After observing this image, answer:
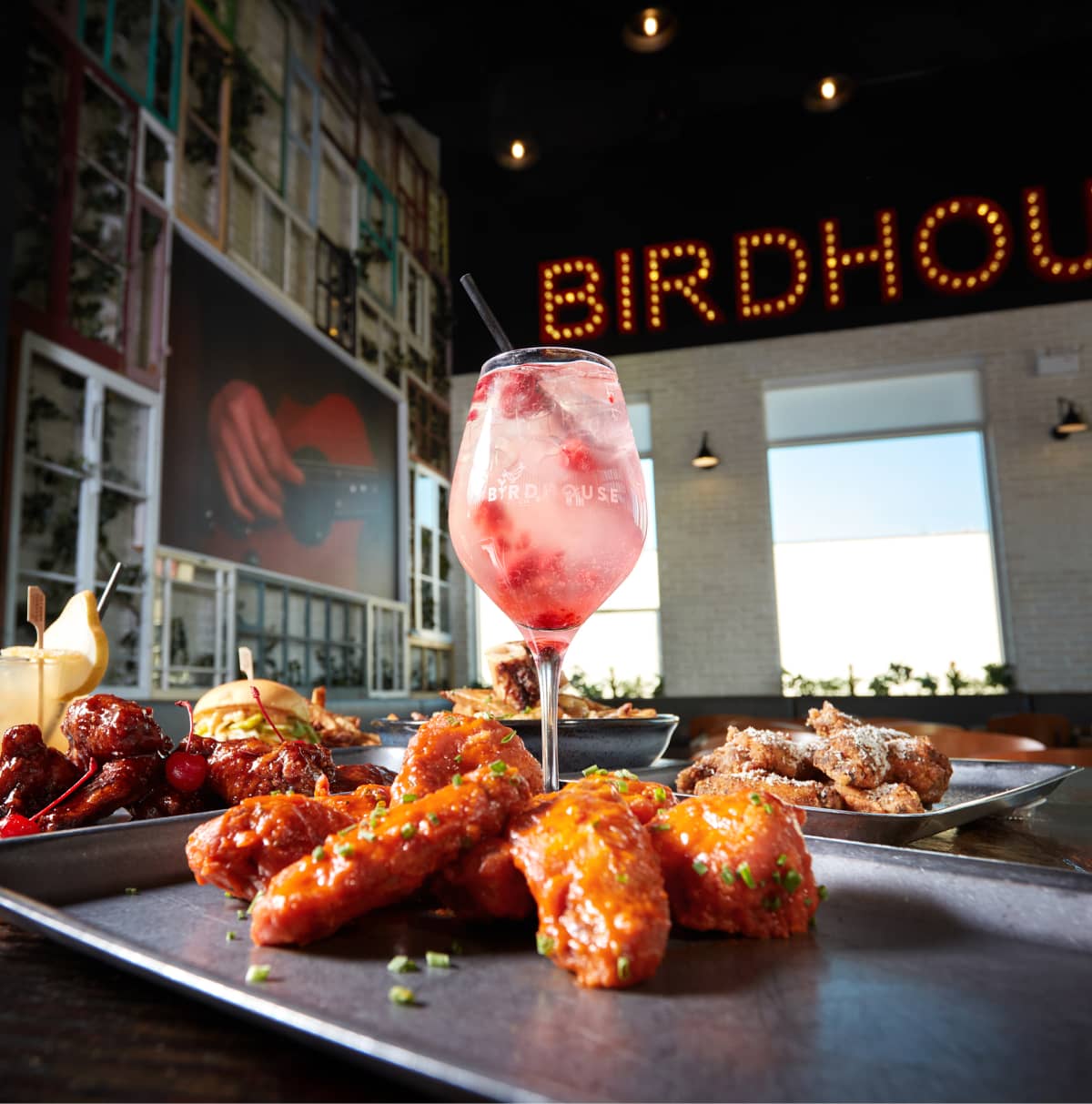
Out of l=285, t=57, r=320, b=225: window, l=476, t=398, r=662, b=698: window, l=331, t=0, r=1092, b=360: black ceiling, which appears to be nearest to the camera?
l=285, t=57, r=320, b=225: window

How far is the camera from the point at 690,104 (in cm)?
810

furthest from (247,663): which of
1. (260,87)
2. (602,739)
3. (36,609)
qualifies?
(260,87)

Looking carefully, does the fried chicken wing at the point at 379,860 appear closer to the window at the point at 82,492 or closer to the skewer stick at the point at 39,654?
the skewer stick at the point at 39,654

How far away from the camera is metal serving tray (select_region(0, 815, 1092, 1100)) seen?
30 cm

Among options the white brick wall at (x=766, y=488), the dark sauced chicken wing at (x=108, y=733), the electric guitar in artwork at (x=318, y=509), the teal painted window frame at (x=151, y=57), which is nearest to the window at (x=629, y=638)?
the white brick wall at (x=766, y=488)

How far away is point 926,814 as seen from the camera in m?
0.69

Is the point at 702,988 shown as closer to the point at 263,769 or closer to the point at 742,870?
the point at 742,870

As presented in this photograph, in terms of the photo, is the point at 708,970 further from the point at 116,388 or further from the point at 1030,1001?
the point at 116,388

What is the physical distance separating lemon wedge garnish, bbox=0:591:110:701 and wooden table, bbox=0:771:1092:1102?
64 centimetres

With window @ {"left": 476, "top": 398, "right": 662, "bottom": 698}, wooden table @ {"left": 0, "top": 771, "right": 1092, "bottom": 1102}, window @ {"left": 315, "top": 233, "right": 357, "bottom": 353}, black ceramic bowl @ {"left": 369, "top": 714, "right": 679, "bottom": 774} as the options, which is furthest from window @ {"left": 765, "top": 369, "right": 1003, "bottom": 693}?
wooden table @ {"left": 0, "top": 771, "right": 1092, "bottom": 1102}

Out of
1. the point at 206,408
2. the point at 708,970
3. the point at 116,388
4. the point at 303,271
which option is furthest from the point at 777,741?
the point at 303,271

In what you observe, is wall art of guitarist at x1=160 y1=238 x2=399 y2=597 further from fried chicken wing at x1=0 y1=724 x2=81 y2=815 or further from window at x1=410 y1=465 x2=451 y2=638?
fried chicken wing at x1=0 y1=724 x2=81 y2=815

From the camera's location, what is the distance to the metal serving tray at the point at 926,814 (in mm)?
689

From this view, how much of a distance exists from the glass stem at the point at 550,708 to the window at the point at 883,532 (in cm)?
812
